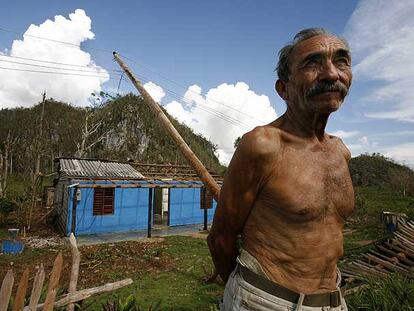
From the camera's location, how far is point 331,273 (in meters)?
1.50

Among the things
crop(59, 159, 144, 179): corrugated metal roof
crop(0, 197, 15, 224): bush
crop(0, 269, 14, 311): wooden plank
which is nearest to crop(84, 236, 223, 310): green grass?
crop(0, 269, 14, 311): wooden plank

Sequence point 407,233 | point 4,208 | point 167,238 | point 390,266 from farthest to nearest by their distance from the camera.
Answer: point 4,208 < point 167,238 < point 407,233 < point 390,266

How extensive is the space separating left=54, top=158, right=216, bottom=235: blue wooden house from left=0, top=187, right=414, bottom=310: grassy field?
8.91ft

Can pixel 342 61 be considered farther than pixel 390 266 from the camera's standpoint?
No

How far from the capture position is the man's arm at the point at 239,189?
134 cm

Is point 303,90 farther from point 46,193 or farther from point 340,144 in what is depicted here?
point 46,193

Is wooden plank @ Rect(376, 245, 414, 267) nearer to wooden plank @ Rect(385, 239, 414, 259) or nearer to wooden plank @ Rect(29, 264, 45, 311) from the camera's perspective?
wooden plank @ Rect(385, 239, 414, 259)

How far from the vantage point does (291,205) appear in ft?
4.56

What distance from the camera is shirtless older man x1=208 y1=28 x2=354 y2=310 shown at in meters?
1.35

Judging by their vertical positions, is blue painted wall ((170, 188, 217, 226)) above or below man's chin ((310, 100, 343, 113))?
below

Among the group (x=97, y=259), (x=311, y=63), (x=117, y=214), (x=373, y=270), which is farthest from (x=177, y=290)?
(x=117, y=214)

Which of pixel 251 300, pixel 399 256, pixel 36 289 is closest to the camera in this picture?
pixel 251 300

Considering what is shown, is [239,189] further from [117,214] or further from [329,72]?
[117,214]

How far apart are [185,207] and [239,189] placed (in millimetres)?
19892
